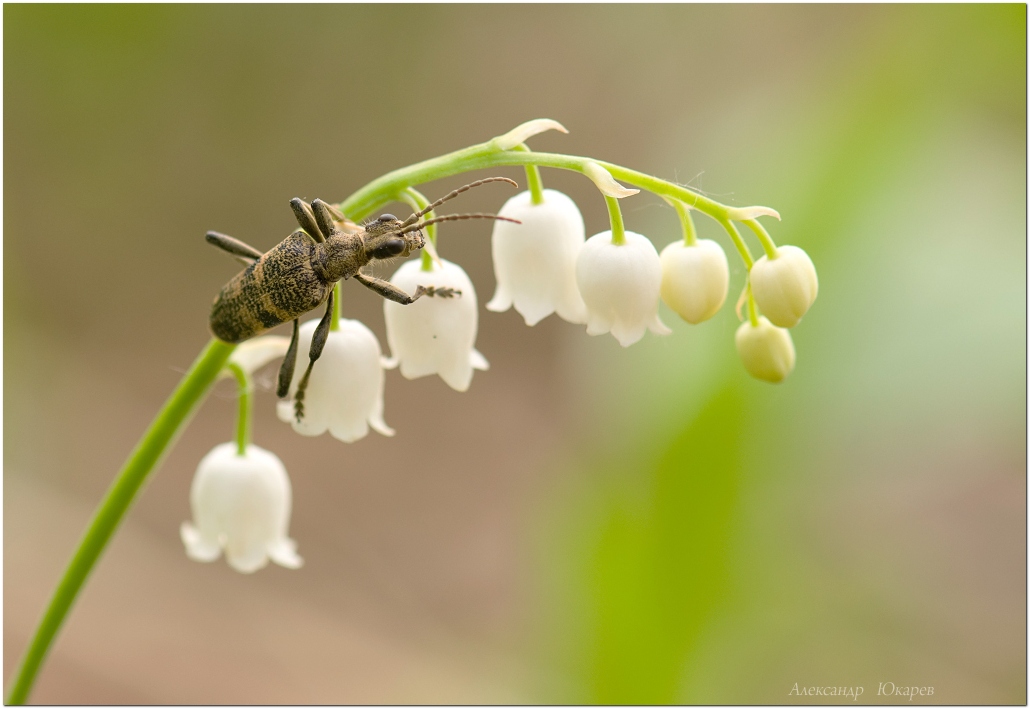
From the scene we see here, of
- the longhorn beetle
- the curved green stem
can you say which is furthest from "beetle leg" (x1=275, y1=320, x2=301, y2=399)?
the curved green stem

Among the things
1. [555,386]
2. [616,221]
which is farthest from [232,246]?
[555,386]

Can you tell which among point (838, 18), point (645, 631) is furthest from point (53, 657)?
point (838, 18)

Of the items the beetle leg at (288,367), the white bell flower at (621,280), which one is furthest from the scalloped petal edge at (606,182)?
A: the beetle leg at (288,367)

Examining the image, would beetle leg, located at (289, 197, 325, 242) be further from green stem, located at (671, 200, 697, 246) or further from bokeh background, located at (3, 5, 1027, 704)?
bokeh background, located at (3, 5, 1027, 704)

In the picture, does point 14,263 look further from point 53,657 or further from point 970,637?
point 970,637

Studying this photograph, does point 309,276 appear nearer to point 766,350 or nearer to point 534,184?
point 534,184

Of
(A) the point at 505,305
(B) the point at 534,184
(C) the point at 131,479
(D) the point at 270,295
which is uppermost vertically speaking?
(B) the point at 534,184
